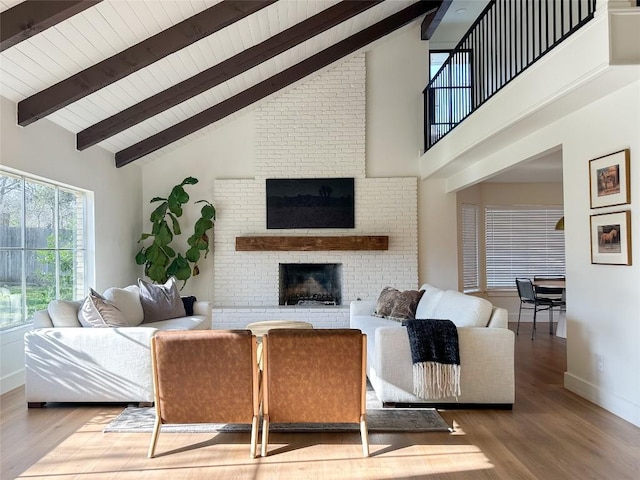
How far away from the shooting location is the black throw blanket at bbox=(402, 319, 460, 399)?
A: 12.2 feet

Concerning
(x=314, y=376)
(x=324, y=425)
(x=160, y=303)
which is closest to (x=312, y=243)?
(x=160, y=303)

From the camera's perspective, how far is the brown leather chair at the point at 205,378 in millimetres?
2971

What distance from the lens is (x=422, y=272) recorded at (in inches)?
306

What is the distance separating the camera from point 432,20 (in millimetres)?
7102

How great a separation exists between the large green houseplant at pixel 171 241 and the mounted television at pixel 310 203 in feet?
3.21

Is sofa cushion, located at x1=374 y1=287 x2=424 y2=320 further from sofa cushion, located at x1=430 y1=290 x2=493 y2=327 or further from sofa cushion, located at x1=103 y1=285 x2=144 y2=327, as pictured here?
sofa cushion, located at x1=103 y1=285 x2=144 y2=327

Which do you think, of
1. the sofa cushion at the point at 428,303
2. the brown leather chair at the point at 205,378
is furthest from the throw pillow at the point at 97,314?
the sofa cushion at the point at 428,303

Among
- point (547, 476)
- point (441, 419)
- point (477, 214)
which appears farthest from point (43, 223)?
point (477, 214)

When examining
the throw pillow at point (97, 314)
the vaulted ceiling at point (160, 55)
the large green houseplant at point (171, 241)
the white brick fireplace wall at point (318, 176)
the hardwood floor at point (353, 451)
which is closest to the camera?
the hardwood floor at point (353, 451)

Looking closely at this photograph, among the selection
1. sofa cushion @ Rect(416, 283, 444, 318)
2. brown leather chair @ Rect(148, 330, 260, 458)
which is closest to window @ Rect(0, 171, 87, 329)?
brown leather chair @ Rect(148, 330, 260, 458)

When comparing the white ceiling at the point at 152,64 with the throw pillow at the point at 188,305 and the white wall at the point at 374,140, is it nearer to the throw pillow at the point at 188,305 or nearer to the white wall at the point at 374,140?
the white wall at the point at 374,140

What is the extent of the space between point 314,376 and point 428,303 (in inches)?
95.7

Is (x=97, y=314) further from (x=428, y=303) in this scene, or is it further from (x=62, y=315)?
(x=428, y=303)

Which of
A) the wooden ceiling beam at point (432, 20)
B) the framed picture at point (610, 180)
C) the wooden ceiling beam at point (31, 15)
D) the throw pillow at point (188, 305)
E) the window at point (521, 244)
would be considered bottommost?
the throw pillow at point (188, 305)
